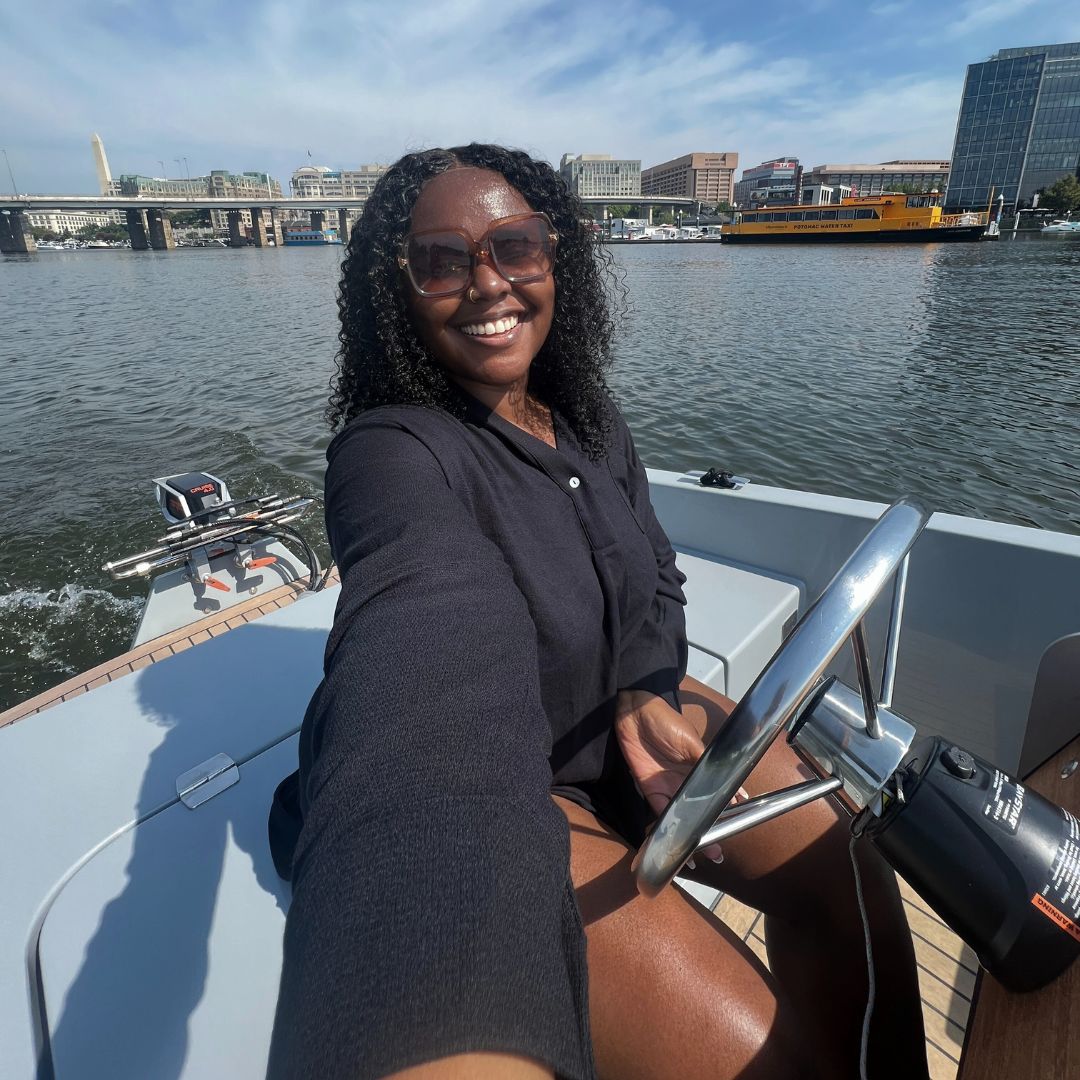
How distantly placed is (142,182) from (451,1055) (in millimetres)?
152325

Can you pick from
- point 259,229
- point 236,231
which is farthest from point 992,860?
point 236,231

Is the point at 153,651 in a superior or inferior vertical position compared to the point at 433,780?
inferior

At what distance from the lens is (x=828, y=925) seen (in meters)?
1.30

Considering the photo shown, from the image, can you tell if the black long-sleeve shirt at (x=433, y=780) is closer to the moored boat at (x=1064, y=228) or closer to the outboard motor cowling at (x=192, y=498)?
the outboard motor cowling at (x=192, y=498)

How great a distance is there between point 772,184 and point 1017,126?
88.7ft

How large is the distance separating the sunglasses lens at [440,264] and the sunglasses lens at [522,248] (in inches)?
2.9

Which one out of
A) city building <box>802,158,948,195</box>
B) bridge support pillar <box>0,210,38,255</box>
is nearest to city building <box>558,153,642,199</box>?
city building <box>802,158,948,195</box>

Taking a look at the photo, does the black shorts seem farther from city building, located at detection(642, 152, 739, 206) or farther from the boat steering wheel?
city building, located at detection(642, 152, 739, 206)

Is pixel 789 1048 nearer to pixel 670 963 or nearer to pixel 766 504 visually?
pixel 670 963

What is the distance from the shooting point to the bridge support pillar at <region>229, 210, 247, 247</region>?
Result: 7627cm

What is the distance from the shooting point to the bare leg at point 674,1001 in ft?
3.30

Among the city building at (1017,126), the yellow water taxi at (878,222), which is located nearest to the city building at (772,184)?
the yellow water taxi at (878,222)

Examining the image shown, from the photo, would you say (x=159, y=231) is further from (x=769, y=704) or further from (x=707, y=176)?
(x=707, y=176)

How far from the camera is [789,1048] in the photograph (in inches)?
40.8
